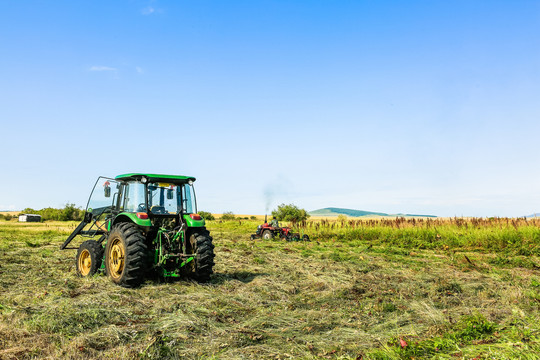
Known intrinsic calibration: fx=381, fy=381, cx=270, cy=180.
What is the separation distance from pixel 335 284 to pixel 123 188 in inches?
208

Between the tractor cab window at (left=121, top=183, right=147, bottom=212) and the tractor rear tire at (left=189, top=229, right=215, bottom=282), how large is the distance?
4.31 ft

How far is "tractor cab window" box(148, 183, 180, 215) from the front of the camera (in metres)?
8.48

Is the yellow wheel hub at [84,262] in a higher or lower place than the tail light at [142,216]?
lower

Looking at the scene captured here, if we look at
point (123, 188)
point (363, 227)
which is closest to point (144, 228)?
point (123, 188)

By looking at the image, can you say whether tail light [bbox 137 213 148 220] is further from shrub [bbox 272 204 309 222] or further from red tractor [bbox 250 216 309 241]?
shrub [bbox 272 204 309 222]

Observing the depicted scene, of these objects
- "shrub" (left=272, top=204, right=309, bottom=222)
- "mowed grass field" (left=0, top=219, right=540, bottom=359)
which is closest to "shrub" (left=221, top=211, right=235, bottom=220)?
"shrub" (left=272, top=204, right=309, bottom=222)

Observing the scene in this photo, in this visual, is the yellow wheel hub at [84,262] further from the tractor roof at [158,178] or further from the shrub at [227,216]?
the shrub at [227,216]

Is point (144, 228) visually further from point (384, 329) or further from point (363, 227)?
point (363, 227)

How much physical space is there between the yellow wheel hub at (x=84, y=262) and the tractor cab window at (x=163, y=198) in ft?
6.94

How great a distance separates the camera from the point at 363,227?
2181 cm

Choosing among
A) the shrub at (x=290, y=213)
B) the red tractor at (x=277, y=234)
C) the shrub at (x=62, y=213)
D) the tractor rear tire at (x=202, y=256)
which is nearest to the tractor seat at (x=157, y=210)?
the tractor rear tire at (x=202, y=256)

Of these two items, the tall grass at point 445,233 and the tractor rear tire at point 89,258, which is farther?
the tall grass at point 445,233

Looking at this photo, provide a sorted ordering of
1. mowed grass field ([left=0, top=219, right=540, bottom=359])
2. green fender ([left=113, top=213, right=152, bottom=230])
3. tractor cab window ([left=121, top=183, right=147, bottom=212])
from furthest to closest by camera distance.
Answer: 1. tractor cab window ([left=121, top=183, right=147, bottom=212])
2. green fender ([left=113, top=213, right=152, bottom=230])
3. mowed grass field ([left=0, top=219, right=540, bottom=359])

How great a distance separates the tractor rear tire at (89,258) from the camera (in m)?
8.50
